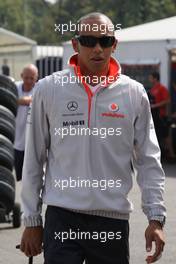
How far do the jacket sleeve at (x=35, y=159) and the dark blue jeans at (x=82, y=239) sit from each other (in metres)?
0.09

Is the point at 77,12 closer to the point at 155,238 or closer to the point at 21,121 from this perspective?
the point at 21,121

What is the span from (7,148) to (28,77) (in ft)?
5.38

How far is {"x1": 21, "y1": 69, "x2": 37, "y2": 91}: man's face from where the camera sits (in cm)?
1069

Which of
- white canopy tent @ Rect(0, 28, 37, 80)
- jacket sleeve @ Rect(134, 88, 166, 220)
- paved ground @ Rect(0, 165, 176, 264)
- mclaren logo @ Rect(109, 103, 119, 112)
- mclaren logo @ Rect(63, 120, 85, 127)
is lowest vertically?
paved ground @ Rect(0, 165, 176, 264)

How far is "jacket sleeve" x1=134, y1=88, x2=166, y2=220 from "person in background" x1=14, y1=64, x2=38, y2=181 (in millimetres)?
6173

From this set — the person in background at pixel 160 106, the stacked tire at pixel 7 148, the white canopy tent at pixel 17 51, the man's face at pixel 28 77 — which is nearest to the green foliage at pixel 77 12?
the white canopy tent at pixel 17 51

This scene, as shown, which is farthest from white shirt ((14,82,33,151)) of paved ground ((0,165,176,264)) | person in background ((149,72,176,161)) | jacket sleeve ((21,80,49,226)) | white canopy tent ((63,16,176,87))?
white canopy tent ((63,16,176,87))

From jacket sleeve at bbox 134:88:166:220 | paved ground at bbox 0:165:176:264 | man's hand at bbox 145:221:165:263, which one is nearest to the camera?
man's hand at bbox 145:221:165:263

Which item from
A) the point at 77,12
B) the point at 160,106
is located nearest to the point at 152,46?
the point at 160,106

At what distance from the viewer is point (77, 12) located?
7206cm

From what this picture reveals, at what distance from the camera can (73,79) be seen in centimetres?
427

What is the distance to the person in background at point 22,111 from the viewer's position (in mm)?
10484

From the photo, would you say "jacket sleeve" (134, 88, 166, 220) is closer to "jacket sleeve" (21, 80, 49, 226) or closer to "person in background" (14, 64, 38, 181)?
"jacket sleeve" (21, 80, 49, 226)

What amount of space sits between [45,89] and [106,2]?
195 feet
